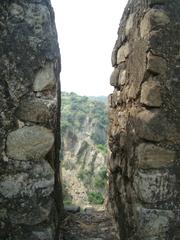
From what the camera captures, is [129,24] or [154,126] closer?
[154,126]

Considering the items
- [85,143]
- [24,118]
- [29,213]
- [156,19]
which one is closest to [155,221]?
[29,213]

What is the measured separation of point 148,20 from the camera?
10.3ft

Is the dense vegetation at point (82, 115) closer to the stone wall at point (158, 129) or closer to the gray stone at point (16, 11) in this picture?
the stone wall at point (158, 129)

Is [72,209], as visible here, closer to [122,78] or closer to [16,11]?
[122,78]

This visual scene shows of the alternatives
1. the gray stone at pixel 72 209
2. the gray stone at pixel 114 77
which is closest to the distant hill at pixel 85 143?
the gray stone at pixel 72 209

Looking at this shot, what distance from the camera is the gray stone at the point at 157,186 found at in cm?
307

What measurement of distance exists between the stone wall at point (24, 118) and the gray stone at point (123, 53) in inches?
45.4

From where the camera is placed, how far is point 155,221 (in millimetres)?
3076

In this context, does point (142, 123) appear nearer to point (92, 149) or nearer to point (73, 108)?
point (92, 149)

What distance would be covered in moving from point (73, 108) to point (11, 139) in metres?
17.5

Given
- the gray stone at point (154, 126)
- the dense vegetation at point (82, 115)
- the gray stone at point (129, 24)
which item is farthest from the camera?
the dense vegetation at point (82, 115)

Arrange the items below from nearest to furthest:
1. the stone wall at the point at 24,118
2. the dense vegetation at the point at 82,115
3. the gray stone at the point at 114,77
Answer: the stone wall at the point at 24,118 < the gray stone at the point at 114,77 < the dense vegetation at the point at 82,115

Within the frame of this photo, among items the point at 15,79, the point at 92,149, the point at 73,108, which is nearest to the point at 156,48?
the point at 15,79

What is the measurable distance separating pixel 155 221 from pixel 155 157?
469 millimetres
